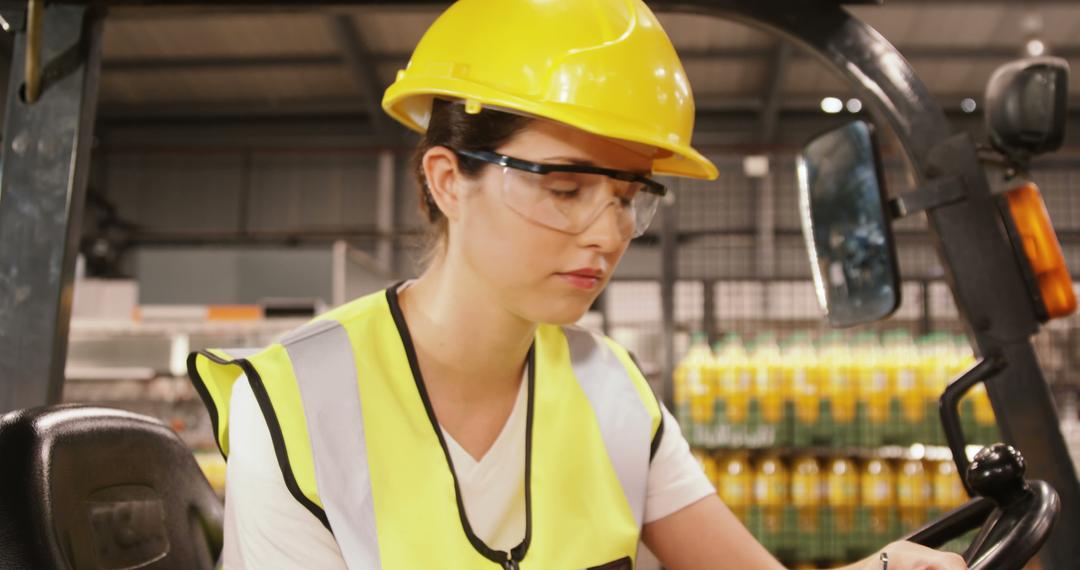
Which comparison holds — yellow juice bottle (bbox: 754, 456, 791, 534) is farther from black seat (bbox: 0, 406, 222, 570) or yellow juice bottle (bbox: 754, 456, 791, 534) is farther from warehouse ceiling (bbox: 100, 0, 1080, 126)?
warehouse ceiling (bbox: 100, 0, 1080, 126)

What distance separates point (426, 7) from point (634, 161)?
616 mm

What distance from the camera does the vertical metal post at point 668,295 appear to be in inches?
196

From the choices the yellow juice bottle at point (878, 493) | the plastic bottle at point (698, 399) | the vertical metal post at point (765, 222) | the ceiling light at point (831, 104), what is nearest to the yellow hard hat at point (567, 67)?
the plastic bottle at point (698, 399)

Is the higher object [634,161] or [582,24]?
[582,24]

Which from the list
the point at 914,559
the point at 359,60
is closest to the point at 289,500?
the point at 914,559

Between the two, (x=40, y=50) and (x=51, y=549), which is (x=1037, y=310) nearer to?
(x=51, y=549)

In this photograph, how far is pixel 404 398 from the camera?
4.64 ft

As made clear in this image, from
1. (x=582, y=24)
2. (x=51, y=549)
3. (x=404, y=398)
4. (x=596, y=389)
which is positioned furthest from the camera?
(x=596, y=389)

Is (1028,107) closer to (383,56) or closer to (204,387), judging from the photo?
(204,387)

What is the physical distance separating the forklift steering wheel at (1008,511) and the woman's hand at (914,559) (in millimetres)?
28

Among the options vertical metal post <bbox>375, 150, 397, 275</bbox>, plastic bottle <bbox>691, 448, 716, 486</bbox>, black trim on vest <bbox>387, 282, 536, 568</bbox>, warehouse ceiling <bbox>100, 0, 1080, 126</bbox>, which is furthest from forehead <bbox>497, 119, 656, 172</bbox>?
vertical metal post <bbox>375, 150, 397, 275</bbox>

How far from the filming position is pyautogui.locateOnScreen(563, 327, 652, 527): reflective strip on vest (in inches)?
61.1

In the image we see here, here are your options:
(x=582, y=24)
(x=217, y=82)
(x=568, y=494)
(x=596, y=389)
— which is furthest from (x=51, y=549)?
(x=217, y=82)

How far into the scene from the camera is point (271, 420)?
1274mm
